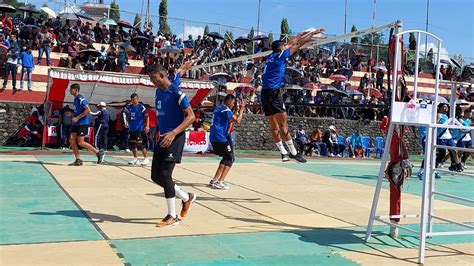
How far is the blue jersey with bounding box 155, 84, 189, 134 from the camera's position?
714 centimetres

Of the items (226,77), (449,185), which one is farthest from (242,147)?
(449,185)

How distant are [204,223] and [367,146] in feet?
66.3

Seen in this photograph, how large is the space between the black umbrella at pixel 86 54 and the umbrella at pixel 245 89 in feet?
23.4

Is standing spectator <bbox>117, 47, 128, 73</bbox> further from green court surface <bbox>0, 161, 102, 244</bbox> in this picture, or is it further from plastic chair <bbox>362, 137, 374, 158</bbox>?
green court surface <bbox>0, 161, 102, 244</bbox>

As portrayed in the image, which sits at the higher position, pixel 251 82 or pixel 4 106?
pixel 251 82

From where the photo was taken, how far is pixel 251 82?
101 ft

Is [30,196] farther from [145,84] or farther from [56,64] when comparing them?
[56,64]

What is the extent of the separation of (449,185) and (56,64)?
20.2 meters

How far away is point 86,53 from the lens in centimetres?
2605

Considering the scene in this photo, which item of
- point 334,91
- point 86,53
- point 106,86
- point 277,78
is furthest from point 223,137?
point 334,91

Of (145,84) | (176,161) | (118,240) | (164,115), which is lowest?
(118,240)

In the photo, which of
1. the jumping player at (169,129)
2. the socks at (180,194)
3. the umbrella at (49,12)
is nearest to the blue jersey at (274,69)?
the jumping player at (169,129)

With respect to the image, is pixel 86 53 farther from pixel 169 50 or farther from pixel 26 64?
pixel 169 50

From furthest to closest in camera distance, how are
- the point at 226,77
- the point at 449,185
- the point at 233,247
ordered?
the point at 226,77, the point at 449,185, the point at 233,247
